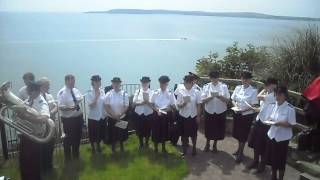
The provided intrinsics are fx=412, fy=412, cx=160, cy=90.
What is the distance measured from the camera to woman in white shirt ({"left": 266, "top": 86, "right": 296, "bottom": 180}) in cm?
682

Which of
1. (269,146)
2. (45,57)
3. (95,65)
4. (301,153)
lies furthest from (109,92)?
(45,57)

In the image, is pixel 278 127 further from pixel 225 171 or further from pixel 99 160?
pixel 99 160

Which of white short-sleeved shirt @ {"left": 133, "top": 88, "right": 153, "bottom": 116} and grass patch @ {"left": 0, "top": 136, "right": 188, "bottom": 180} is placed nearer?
grass patch @ {"left": 0, "top": 136, "right": 188, "bottom": 180}

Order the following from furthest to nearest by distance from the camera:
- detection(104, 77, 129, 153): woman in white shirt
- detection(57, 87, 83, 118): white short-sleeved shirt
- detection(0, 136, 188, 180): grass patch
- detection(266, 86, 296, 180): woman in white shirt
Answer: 1. detection(104, 77, 129, 153): woman in white shirt
2. detection(57, 87, 83, 118): white short-sleeved shirt
3. detection(0, 136, 188, 180): grass patch
4. detection(266, 86, 296, 180): woman in white shirt

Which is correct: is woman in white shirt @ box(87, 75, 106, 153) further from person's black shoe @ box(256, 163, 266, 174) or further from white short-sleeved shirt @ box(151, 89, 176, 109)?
person's black shoe @ box(256, 163, 266, 174)

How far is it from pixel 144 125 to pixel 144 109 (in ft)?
1.18

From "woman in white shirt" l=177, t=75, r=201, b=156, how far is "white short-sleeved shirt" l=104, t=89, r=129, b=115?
1161 millimetres

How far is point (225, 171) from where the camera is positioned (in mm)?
7922

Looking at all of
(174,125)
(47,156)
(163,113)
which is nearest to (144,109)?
(163,113)

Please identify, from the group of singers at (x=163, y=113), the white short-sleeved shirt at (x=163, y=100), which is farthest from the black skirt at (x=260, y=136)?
the white short-sleeved shirt at (x=163, y=100)

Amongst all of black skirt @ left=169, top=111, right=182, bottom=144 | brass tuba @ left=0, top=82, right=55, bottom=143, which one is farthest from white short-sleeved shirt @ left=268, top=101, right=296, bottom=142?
brass tuba @ left=0, top=82, right=55, bottom=143

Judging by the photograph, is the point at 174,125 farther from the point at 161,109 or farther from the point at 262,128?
the point at 262,128

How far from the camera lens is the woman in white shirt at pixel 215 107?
8.72 metres

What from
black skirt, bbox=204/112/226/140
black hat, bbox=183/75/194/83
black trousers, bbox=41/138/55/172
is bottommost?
black trousers, bbox=41/138/55/172
